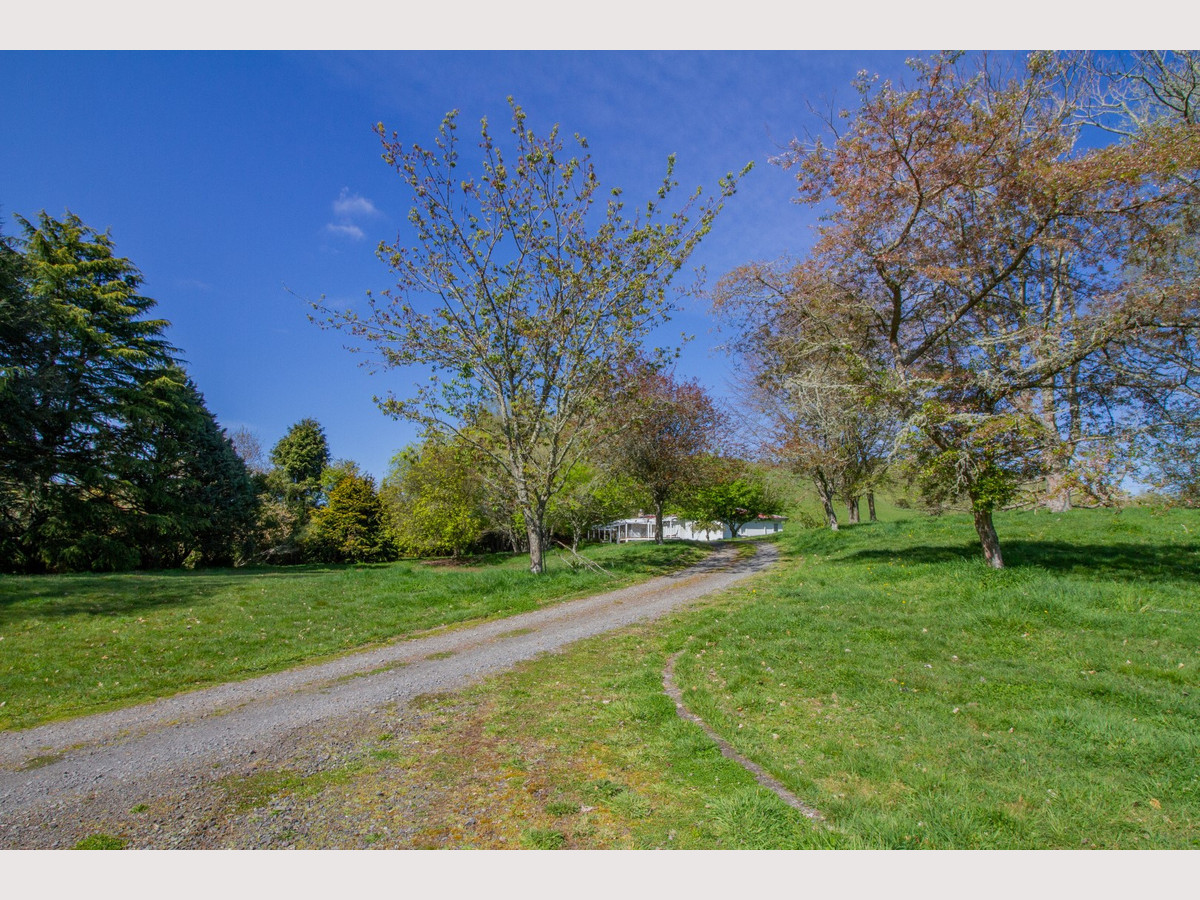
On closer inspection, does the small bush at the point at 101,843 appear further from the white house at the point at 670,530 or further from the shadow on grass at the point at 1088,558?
the white house at the point at 670,530

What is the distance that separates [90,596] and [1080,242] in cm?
2148

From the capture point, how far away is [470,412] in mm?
14422

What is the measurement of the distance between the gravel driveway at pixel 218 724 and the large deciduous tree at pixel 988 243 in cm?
755

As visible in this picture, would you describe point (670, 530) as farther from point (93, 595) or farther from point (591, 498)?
point (93, 595)

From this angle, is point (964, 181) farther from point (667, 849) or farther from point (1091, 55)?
point (667, 849)

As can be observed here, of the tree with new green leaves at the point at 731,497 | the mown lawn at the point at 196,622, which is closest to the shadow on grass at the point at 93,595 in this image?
the mown lawn at the point at 196,622

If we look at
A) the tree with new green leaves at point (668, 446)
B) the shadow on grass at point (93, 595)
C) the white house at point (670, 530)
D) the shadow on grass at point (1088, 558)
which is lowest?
the white house at point (670, 530)

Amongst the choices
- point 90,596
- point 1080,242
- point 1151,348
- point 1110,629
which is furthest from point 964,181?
point 90,596

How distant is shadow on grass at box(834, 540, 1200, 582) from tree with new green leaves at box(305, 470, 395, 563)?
29209 millimetres

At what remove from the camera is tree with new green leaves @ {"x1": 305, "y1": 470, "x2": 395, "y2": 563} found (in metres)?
33.5

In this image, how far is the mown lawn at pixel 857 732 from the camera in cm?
337

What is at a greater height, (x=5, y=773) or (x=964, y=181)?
(x=964, y=181)

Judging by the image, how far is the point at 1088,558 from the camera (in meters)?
10.7

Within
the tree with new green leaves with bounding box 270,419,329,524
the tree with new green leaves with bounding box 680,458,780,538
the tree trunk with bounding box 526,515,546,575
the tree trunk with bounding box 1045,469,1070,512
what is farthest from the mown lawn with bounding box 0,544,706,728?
the tree with new green leaves with bounding box 270,419,329,524
